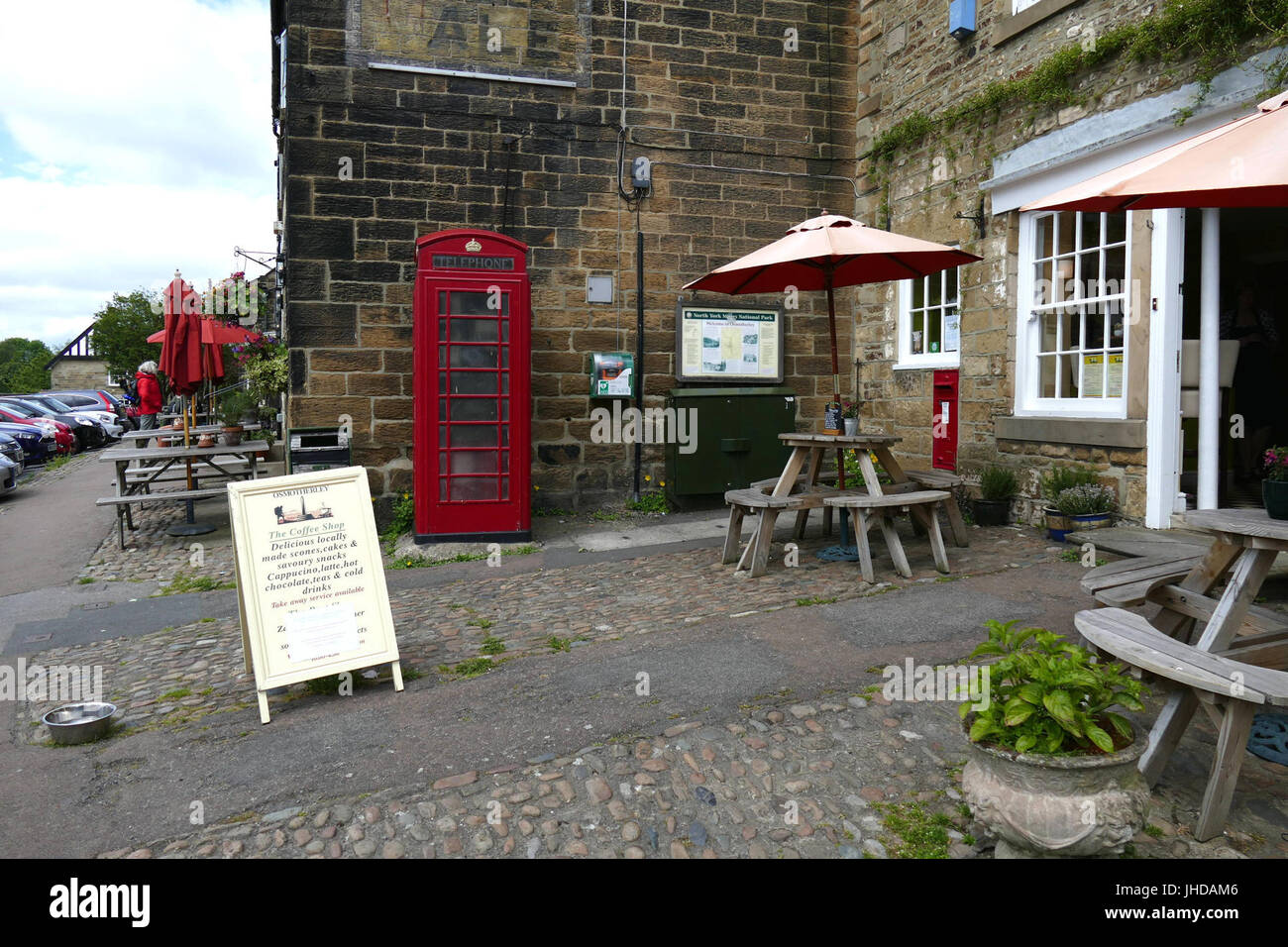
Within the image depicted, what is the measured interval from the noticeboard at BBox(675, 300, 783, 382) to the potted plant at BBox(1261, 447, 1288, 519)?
657 cm

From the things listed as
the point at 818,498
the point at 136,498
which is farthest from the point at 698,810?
the point at 136,498

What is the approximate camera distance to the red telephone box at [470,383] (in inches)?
305

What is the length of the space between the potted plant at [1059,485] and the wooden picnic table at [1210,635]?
2.55m

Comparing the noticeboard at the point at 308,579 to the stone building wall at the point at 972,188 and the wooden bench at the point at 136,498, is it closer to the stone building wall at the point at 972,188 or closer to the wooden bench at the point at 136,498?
the wooden bench at the point at 136,498

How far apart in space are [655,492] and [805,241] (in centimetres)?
414

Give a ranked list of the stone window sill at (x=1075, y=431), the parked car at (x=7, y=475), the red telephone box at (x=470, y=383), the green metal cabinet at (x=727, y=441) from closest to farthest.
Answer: the stone window sill at (x=1075, y=431) → the red telephone box at (x=470, y=383) → the green metal cabinet at (x=727, y=441) → the parked car at (x=7, y=475)

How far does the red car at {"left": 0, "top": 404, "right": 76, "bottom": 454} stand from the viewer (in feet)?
71.2

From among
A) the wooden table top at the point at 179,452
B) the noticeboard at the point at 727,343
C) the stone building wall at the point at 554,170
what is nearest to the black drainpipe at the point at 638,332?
the stone building wall at the point at 554,170

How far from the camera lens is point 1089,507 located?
676 centimetres

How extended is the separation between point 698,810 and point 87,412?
30090mm

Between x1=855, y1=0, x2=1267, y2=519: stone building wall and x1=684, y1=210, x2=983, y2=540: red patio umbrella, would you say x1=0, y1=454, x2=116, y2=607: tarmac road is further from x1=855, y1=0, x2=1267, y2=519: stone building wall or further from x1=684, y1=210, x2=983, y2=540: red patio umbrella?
x1=855, y1=0, x2=1267, y2=519: stone building wall

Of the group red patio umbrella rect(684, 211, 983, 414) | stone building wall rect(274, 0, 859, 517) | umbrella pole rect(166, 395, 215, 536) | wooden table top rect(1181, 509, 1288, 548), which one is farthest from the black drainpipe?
wooden table top rect(1181, 509, 1288, 548)

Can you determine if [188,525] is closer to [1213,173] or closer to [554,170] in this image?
[554,170]
